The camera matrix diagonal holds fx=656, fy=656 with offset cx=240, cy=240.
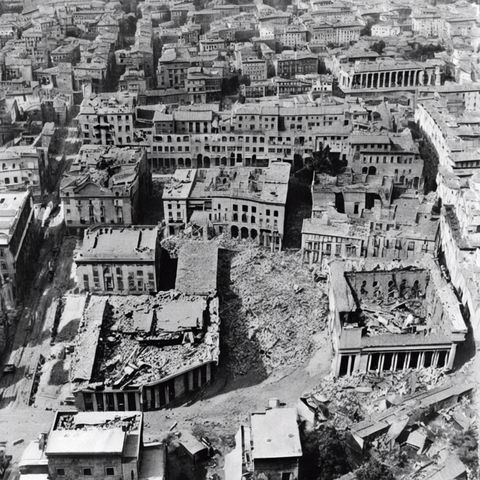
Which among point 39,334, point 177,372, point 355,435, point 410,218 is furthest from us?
point 410,218

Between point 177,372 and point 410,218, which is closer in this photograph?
point 177,372

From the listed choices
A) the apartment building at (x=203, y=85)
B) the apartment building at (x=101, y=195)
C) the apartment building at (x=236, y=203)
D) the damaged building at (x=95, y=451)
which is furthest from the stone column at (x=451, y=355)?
the apartment building at (x=203, y=85)

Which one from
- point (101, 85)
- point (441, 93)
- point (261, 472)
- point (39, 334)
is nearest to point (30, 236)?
point (39, 334)

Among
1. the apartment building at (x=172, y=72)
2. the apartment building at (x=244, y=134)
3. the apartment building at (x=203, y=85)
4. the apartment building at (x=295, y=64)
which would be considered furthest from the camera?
the apartment building at (x=295, y=64)

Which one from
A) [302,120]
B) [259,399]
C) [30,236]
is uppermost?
[302,120]

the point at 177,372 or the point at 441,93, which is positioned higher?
the point at 441,93

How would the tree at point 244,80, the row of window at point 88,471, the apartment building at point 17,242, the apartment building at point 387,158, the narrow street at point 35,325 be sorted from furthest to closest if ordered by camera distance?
the tree at point 244,80, the apartment building at point 387,158, the apartment building at point 17,242, the narrow street at point 35,325, the row of window at point 88,471

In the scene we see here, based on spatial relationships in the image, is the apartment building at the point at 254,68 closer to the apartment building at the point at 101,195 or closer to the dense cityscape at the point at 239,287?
the dense cityscape at the point at 239,287

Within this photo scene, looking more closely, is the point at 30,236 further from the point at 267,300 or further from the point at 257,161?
the point at 257,161
